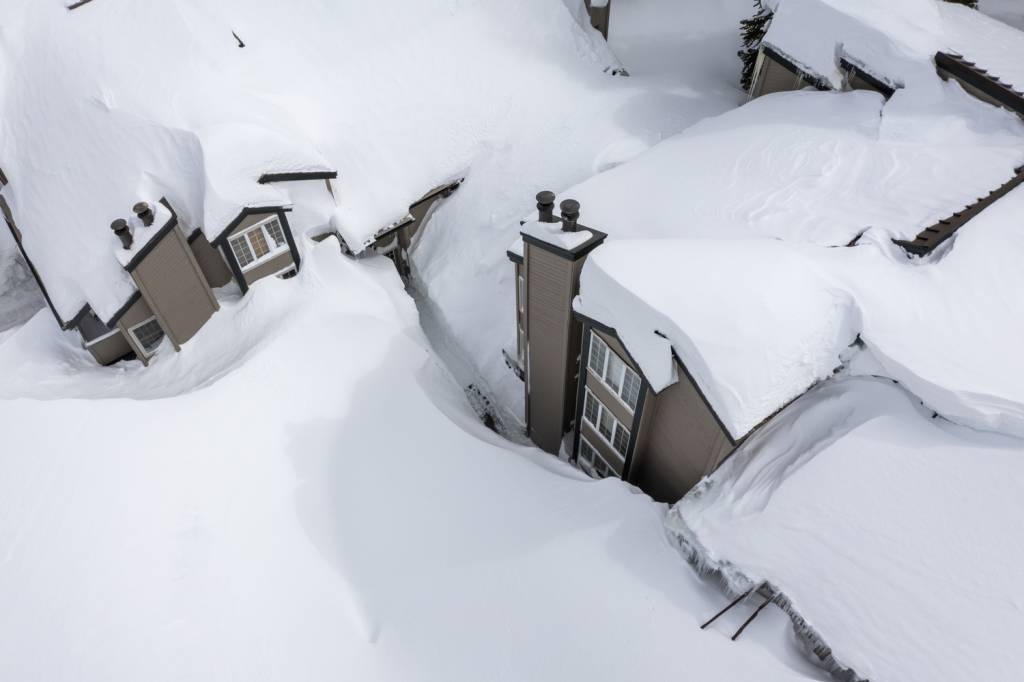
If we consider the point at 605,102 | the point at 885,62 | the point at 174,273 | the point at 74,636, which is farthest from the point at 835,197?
the point at 174,273

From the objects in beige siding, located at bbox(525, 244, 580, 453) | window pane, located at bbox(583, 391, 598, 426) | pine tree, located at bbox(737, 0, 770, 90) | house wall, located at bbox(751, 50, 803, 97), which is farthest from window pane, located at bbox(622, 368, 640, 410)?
pine tree, located at bbox(737, 0, 770, 90)

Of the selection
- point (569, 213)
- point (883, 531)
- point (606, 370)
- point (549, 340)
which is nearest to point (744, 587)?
point (883, 531)

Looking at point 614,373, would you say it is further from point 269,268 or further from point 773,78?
point 773,78

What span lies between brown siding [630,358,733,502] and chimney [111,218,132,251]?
1463cm

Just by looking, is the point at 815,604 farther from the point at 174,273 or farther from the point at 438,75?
the point at 438,75

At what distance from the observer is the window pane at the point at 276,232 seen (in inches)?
655

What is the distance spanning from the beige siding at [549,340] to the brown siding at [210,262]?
34.7 feet

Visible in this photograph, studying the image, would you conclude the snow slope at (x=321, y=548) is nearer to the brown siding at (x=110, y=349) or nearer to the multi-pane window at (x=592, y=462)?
the multi-pane window at (x=592, y=462)

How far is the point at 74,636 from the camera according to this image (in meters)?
8.38

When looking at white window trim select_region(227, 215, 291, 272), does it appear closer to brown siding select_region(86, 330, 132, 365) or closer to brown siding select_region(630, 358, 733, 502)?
brown siding select_region(86, 330, 132, 365)

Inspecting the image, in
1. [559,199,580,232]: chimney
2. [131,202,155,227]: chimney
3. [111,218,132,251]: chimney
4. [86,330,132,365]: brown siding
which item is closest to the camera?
[559,199,580,232]: chimney

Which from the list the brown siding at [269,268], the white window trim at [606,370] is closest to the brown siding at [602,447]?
the white window trim at [606,370]

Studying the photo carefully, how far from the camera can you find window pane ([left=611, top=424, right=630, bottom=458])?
1112 centimetres

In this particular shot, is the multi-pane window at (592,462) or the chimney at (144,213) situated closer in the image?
the multi-pane window at (592,462)
